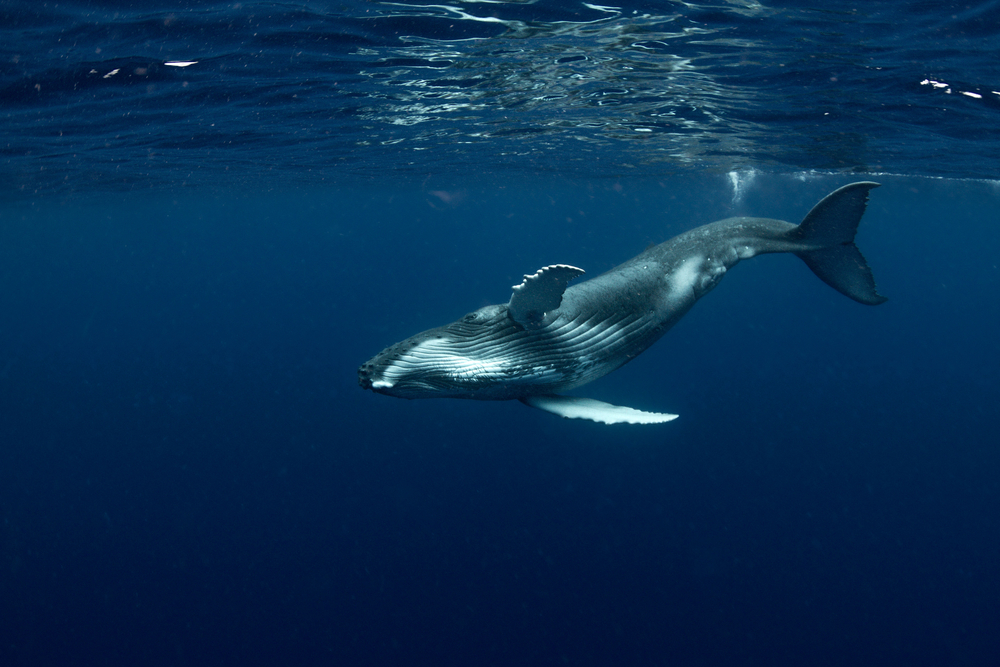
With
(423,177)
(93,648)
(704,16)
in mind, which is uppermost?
(704,16)

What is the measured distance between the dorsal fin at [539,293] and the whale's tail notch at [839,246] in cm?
443

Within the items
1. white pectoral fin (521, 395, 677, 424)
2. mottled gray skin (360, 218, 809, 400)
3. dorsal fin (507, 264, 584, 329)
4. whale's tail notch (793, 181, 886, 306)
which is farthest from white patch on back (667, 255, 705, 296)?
dorsal fin (507, 264, 584, 329)

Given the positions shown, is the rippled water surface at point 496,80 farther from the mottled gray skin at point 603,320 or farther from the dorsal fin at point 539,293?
the dorsal fin at point 539,293

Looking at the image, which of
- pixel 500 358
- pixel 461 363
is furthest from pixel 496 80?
pixel 461 363

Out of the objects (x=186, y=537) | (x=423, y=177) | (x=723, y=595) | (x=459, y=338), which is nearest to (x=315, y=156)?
(x=423, y=177)

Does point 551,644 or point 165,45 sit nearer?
point 165,45

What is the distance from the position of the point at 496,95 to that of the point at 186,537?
18488 millimetres

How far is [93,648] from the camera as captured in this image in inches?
606

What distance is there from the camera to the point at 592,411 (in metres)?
5.39

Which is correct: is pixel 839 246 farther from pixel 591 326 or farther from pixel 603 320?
pixel 591 326

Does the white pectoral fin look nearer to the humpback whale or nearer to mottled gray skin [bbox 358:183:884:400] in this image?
the humpback whale

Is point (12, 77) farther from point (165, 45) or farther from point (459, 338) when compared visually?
point (459, 338)

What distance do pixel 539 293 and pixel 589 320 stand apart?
121 cm

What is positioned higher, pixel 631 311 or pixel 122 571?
pixel 631 311
